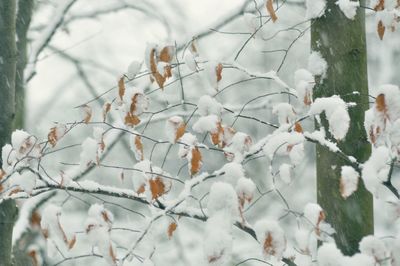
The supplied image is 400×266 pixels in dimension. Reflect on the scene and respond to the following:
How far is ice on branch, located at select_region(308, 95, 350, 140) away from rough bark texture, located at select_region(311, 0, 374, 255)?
54 cm

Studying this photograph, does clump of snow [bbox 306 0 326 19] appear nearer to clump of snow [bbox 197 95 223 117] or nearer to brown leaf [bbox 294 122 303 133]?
brown leaf [bbox 294 122 303 133]

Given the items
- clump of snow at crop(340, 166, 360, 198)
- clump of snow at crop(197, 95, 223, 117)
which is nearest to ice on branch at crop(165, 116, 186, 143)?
clump of snow at crop(197, 95, 223, 117)

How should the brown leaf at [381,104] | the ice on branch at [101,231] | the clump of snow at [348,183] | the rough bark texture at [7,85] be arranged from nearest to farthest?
the brown leaf at [381,104]
the clump of snow at [348,183]
the ice on branch at [101,231]
the rough bark texture at [7,85]

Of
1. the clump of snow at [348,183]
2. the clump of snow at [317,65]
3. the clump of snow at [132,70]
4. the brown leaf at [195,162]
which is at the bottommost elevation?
the clump of snow at [348,183]

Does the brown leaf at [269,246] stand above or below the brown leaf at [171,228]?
below

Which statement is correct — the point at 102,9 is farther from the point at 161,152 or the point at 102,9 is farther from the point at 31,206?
the point at 161,152

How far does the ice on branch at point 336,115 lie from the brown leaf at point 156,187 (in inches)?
27.3

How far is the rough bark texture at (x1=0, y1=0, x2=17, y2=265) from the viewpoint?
390 centimetres

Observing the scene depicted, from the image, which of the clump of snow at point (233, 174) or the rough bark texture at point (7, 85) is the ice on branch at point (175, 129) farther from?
the rough bark texture at point (7, 85)

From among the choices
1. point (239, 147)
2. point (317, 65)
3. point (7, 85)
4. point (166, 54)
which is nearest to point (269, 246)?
point (239, 147)

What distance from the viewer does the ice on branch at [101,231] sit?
2.41 m

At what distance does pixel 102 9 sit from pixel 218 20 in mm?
1688

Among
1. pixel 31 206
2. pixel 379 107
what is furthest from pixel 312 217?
pixel 31 206

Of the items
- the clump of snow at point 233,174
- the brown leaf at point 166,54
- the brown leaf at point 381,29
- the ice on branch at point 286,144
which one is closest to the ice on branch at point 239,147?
the ice on branch at point 286,144
